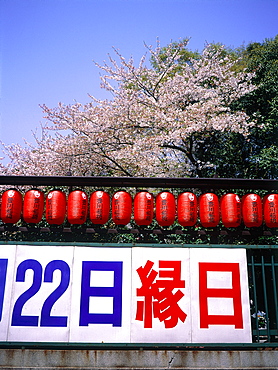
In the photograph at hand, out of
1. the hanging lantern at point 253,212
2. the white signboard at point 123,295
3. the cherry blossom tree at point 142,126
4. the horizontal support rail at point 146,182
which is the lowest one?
the white signboard at point 123,295

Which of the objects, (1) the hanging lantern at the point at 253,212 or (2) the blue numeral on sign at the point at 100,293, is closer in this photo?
(2) the blue numeral on sign at the point at 100,293

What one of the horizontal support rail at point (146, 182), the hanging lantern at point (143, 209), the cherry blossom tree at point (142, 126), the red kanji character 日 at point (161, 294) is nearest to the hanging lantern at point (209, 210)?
the horizontal support rail at point (146, 182)

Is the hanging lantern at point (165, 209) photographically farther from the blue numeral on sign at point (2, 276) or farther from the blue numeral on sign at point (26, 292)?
the blue numeral on sign at point (2, 276)

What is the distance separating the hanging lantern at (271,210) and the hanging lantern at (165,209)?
2538mm

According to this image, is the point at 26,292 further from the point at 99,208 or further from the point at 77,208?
the point at 99,208

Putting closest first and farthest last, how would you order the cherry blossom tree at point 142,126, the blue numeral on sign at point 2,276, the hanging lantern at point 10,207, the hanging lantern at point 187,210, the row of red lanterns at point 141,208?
the blue numeral on sign at point 2,276 < the hanging lantern at point 10,207 < the row of red lanterns at point 141,208 < the hanging lantern at point 187,210 < the cherry blossom tree at point 142,126

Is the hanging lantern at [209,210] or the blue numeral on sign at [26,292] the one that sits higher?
the hanging lantern at [209,210]

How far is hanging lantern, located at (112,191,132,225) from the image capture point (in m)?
9.48

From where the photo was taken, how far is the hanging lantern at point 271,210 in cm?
924

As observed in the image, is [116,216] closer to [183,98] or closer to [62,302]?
[62,302]

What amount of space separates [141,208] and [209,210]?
6.28 ft

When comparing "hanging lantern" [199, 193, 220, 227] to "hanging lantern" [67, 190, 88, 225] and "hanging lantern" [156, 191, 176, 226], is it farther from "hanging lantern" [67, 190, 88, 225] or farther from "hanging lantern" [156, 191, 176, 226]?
"hanging lantern" [67, 190, 88, 225]

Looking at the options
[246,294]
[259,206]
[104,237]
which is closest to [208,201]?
[259,206]

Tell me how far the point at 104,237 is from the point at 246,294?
9.95 meters
